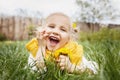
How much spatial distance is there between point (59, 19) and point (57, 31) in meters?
0.14

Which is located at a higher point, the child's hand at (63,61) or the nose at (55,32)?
the nose at (55,32)

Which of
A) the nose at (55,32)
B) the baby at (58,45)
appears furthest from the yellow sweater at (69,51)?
the nose at (55,32)

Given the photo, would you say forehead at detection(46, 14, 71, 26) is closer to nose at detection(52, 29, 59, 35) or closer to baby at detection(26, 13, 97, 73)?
baby at detection(26, 13, 97, 73)

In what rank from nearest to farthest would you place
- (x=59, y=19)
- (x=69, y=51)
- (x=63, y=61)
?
1. (x=63, y=61)
2. (x=69, y=51)
3. (x=59, y=19)

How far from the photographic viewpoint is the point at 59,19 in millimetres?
2932

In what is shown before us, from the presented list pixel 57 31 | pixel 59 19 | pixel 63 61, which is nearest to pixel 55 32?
pixel 57 31

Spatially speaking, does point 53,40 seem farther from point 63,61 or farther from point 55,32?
point 63,61

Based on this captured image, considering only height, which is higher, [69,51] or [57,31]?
[57,31]

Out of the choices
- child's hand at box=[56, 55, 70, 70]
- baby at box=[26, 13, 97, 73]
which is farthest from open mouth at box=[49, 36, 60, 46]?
child's hand at box=[56, 55, 70, 70]

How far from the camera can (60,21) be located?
9.58 feet

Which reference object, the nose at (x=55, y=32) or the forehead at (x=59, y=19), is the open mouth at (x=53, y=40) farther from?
the forehead at (x=59, y=19)

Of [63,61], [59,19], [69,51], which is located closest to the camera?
[63,61]

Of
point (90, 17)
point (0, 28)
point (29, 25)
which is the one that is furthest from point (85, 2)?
point (0, 28)

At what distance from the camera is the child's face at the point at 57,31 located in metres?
2.81
